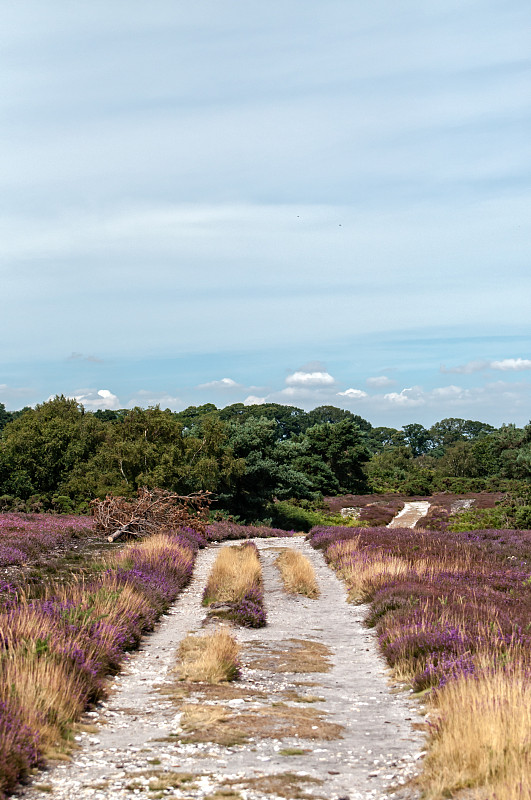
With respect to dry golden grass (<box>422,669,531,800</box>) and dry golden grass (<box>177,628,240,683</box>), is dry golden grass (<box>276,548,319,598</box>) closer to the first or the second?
dry golden grass (<box>177,628,240,683</box>)

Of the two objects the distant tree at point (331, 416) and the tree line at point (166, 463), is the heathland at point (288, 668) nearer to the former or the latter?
the tree line at point (166, 463)

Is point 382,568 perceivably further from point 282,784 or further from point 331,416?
point 331,416

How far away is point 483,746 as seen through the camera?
18.1ft

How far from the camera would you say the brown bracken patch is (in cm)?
1019

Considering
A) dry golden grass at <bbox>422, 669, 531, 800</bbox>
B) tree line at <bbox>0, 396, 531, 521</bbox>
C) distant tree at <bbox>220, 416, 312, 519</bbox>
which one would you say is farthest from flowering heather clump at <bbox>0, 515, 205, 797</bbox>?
distant tree at <bbox>220, 416, 312, 519</bbox>

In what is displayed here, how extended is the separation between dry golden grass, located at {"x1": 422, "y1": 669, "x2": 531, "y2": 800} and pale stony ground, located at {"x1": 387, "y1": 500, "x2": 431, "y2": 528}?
3631 cm

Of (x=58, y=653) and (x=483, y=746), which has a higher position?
(x=58, y=653)

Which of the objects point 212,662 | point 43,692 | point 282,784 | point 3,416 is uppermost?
point 3,416

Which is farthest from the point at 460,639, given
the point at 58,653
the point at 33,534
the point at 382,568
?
the point at 33,534

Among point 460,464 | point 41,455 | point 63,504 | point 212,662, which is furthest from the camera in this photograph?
point 460,464

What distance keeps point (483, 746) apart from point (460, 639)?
4.11 m

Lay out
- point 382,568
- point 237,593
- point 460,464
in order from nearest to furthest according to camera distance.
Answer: point 237,593
point 382,568
point 460,464

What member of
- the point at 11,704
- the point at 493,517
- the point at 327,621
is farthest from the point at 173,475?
the point at 11,704

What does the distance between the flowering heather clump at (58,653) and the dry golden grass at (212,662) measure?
1039 millimetres
